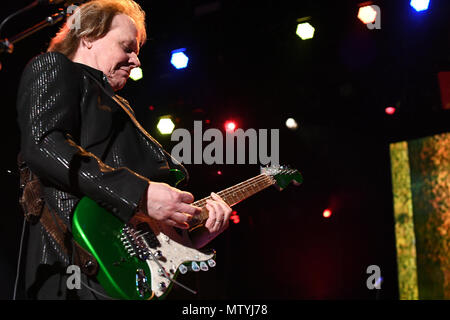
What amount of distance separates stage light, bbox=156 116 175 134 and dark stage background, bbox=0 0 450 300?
0.31 feet

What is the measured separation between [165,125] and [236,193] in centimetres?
398

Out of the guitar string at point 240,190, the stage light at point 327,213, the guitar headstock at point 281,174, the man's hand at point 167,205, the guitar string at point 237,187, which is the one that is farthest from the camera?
the stage light at point 327,213

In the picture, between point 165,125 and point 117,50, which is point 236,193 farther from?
point 165,125

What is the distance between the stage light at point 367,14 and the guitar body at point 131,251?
13.1ft

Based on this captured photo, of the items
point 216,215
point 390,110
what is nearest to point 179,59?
point 390,110

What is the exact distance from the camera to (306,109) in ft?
20.8

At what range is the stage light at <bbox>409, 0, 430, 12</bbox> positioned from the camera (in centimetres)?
473

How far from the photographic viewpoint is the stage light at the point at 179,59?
5805mm

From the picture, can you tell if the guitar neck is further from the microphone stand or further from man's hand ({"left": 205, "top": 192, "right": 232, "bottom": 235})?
the microphone stand

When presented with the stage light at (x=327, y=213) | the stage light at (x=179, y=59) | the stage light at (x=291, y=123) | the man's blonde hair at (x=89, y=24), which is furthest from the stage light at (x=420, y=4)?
the man's blonde hair at (x=89, y=24)

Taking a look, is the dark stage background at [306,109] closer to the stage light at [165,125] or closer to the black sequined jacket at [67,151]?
the stage light at [165,125]

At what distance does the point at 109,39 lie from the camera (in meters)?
2.20

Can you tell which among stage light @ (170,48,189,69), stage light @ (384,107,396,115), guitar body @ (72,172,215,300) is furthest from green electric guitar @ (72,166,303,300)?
stage light @ (384,107,396,115)
